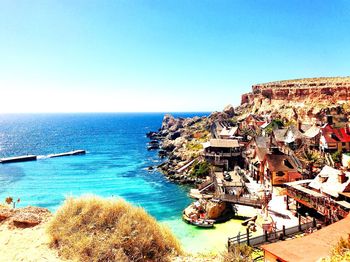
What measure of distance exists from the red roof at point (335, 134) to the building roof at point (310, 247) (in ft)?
129

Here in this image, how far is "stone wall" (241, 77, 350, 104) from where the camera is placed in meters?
79.0

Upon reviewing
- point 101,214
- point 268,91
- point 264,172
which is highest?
point 268,91

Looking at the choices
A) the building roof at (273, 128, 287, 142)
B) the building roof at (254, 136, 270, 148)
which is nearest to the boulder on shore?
the building roof at (254, 136, 270, 148)

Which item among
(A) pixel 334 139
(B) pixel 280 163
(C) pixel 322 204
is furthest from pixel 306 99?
(C) pixel 322 204

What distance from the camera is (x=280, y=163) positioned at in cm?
4403

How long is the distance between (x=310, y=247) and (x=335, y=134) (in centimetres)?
4435

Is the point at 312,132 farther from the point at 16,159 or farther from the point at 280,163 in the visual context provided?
the point at 16,159

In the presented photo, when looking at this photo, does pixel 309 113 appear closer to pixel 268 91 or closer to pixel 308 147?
pixel 308 147

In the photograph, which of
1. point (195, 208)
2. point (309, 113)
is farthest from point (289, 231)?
point (309, 113)

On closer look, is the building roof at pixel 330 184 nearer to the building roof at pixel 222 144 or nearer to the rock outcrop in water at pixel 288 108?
the rock outcrop in water at pixel 288 108

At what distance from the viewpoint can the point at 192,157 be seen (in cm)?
6619

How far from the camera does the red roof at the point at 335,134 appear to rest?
52.9 meters

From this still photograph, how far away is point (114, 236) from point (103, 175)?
167 ft

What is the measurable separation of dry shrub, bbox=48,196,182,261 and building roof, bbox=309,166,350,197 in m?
17.5
